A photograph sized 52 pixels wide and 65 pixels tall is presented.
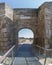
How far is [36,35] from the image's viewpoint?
1395cm

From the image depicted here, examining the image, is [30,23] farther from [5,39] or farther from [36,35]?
[5,39]

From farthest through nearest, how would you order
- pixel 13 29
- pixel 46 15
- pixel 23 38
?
pixel 23 38
pixel 13 29
pixel 46 15

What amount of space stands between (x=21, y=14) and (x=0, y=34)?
11.4 feet

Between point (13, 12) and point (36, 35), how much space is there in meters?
2.60

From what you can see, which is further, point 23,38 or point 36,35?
point 23,38

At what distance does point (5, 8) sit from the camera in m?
11.0

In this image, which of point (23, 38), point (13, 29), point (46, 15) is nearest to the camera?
point (46, 15)

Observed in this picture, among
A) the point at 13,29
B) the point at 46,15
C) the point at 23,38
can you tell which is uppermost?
the point at 46,15

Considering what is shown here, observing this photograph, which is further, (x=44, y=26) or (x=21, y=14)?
(x=21, y=14)

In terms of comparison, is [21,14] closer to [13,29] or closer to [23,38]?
[13,29]

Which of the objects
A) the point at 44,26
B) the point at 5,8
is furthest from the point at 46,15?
the point at 5,8

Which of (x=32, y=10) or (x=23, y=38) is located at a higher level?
(x=32, y=10)

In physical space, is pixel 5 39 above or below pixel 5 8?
below

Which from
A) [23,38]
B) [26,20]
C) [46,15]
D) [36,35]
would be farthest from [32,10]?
[23,38]
